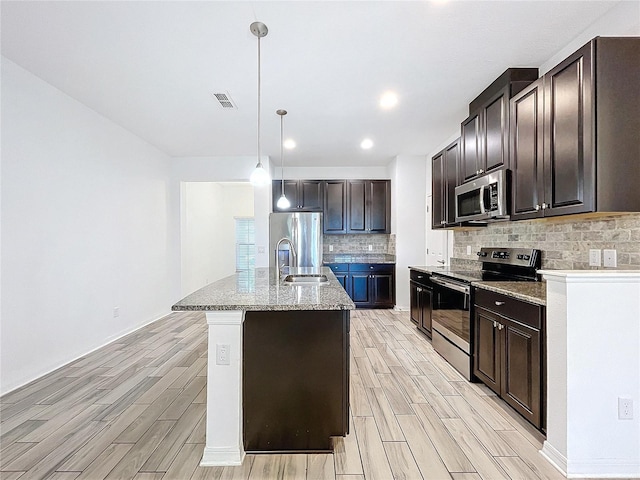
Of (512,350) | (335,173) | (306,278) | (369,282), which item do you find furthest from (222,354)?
(335,173)

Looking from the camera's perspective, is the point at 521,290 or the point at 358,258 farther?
the point at 358,258

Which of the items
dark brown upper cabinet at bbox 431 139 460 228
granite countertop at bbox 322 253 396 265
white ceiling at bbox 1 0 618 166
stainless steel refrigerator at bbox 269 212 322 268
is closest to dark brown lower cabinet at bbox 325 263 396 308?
granite countertop at bbox 322 253 396 265

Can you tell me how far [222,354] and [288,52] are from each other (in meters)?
2.18

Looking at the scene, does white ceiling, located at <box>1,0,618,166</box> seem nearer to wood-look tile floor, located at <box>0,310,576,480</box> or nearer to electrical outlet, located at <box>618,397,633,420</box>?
electrical outlet, located at <box>618,397,633,420</box>

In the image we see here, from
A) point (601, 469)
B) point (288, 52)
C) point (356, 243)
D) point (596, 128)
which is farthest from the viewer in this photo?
point (356, 243)

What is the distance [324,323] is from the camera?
1.93 metres

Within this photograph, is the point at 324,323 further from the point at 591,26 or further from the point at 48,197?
the point at 48,197

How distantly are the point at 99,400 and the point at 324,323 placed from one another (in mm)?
1946

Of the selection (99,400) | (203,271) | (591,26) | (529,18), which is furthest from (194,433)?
(203,271)

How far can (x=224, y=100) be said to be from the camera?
349 centimetres

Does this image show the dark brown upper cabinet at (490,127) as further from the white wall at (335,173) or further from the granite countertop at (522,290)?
the white wall at (335,173)

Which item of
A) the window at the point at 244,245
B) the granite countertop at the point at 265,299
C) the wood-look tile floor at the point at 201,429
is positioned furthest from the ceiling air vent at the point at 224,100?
the window at the point at 244,245

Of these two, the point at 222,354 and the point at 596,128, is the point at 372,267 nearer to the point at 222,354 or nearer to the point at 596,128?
the point at 596,128

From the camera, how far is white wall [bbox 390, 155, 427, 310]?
5.77 metres
